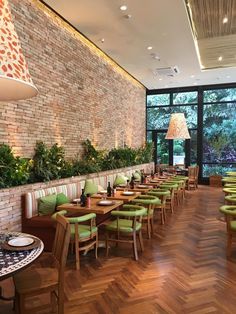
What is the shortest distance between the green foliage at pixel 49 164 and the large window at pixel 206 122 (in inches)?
188

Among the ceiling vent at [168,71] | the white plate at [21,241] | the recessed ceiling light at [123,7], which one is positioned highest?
the recessed ceiling light at [123,7]

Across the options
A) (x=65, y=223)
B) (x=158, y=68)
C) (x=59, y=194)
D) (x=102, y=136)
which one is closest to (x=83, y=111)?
(x=102, y=136)

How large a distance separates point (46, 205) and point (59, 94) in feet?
8.63

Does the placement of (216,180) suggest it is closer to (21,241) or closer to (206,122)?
(206,122)

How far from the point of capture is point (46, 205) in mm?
4609

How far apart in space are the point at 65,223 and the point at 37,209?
7.85ft

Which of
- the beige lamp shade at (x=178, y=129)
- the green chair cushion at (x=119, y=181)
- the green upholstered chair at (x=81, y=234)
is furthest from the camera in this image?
the beige lamp shade at (x=178, y=129)

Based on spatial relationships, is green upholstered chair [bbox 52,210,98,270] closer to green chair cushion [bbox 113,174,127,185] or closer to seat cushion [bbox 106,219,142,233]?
seat cushion [bbox 106,219,142,233]

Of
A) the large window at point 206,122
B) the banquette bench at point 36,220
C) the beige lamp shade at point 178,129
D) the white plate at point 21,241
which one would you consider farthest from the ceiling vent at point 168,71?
the white plate at point 21,241

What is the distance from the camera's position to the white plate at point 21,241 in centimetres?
218

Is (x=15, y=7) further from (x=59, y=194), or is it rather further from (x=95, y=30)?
(x=59, y=194)

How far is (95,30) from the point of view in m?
6.49

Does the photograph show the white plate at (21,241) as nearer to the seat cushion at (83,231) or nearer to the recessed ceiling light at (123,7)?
the seat cushion at (83,231)

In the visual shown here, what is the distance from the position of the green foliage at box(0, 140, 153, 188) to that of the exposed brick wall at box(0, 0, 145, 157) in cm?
26
